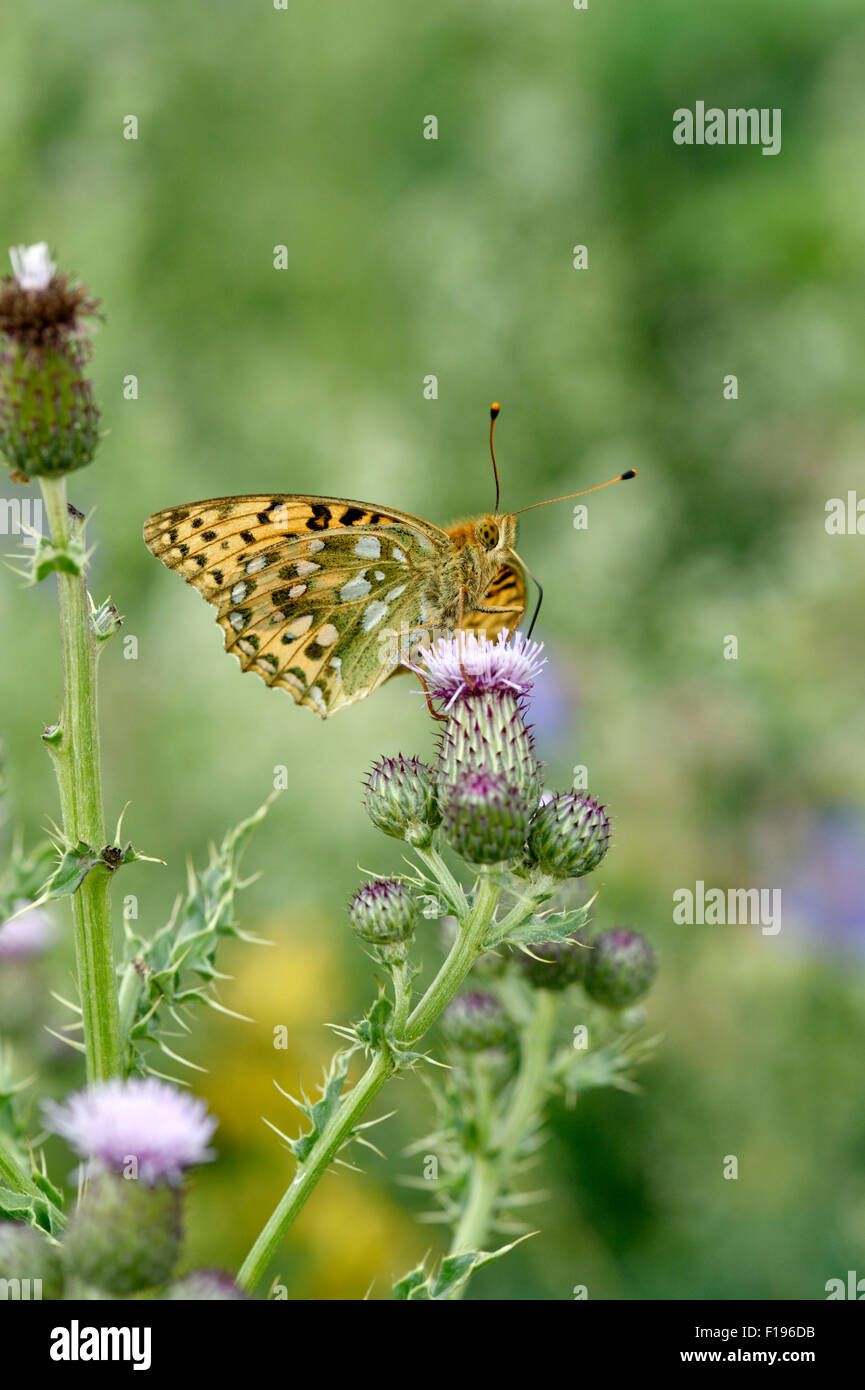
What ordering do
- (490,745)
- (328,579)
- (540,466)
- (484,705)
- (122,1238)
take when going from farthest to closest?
(540,466), (328,579), (484,705), (490,745), (122,1238)

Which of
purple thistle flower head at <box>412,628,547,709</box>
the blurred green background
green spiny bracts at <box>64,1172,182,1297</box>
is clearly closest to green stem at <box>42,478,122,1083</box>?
green spiny bracts at <box>64,1172,182,1297</box>

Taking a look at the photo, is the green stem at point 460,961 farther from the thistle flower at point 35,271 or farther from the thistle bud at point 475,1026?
the thistle flower at point 35,271

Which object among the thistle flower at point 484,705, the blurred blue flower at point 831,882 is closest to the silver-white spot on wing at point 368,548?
the thistle flower at point 484,705

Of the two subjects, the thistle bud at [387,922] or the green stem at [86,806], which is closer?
the green stem at [86,806]

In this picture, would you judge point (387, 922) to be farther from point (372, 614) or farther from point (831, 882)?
point (831, 882)

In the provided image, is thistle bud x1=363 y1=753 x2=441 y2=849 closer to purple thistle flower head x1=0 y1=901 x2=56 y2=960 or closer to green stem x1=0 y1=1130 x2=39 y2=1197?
green stem x1=0 y1=1130 x2=39 y2=1197

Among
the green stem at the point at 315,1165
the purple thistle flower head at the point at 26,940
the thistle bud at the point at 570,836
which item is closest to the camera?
the green stem at the point at 315,1165

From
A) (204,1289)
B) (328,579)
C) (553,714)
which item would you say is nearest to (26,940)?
(328,579)
